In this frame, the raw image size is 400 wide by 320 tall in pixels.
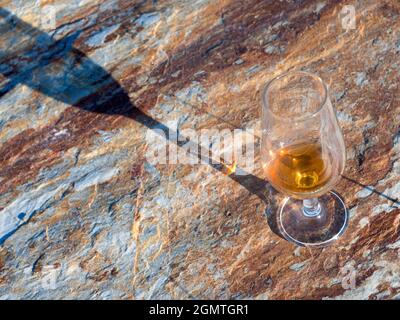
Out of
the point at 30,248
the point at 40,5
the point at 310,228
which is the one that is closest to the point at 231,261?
the point at 310,228

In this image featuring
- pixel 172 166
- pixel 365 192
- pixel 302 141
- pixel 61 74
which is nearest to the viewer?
pixel 302 141

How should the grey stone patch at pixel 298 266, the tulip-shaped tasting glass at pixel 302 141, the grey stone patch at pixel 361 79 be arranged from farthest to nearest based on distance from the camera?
the grey stone patch at pixel 361 79, the grey stone patch at pixel 298 266, the tulip-shaped tasting glass at pixel 302 141

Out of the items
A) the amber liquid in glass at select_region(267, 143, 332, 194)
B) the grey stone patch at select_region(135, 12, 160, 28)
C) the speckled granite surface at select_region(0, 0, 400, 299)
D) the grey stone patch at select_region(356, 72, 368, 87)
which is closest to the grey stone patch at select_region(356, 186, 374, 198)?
the speckled granite surface at select_region(0, 0, 400, 299)

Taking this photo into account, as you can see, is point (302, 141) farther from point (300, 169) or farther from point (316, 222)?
point (316, 222)

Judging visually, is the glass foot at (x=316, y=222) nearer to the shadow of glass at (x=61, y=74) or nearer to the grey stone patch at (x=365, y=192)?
the grey stone patch at (x=365, y=192)

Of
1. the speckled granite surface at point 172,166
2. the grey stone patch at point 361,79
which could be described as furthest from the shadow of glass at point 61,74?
the grey stone patch at point 361,79

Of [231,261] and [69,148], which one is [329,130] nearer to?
[231,261]

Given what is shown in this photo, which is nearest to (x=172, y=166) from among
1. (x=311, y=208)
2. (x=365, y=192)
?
(x=311, y=208)
